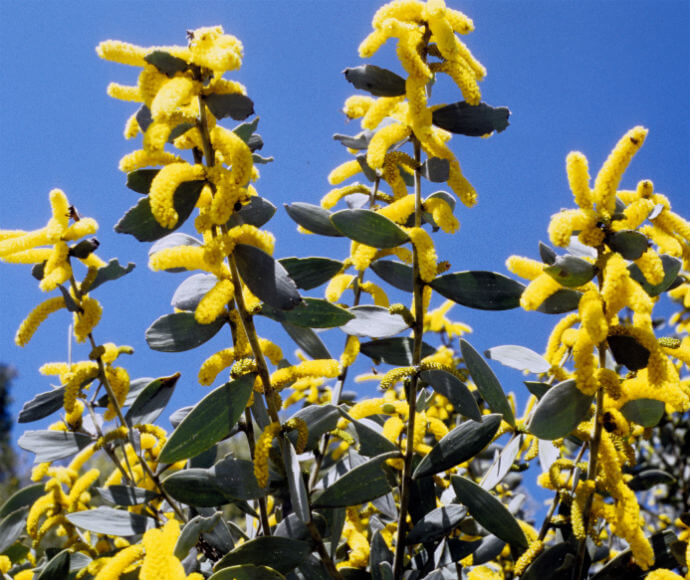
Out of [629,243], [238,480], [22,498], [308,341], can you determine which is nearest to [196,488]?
[238,480]

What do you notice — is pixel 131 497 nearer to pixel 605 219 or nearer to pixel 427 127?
pixel 427 127

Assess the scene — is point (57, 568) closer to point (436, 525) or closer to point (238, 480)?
point (238, 480)

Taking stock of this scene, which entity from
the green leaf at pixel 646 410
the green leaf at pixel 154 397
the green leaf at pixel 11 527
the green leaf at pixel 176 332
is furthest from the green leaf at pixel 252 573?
the green leaf at pixel 11 527

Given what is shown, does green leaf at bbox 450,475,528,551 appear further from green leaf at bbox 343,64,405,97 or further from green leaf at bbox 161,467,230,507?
green leaf at bbox 343,64,405,97

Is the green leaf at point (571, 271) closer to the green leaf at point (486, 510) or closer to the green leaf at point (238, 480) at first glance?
the green leaf at point (486, 510)

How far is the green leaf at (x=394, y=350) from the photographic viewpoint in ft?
5.23

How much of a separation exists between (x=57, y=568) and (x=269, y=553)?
66 centimetres

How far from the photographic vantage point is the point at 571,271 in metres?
1.13

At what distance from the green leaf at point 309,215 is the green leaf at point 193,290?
27cm

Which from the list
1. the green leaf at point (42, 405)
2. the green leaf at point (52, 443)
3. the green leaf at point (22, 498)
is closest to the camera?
the green leaf at point (42, 405)

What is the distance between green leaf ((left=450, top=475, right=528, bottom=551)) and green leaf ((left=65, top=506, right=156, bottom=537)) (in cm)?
84

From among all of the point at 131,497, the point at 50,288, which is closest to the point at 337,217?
the point at 50,288

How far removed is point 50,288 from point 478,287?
3.25 ft

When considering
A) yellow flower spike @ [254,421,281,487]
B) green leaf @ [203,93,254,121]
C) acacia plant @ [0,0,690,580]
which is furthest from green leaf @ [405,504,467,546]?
green leaf @ [203,93,254,121]
